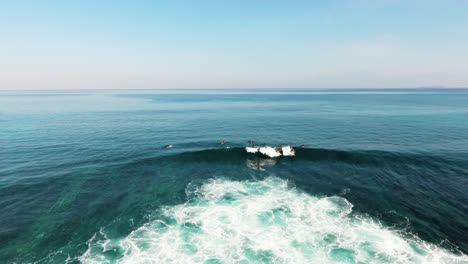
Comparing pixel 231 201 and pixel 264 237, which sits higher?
pixel 231 201

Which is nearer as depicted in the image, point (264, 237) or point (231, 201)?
point (264, 237)

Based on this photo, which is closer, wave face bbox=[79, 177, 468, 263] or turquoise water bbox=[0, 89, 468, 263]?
wave face bbox=[79, 177, 468, 263]

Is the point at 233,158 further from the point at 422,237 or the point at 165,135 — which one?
the point at 422,237

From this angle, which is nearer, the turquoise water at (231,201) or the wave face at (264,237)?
the wave face at (264,237)
